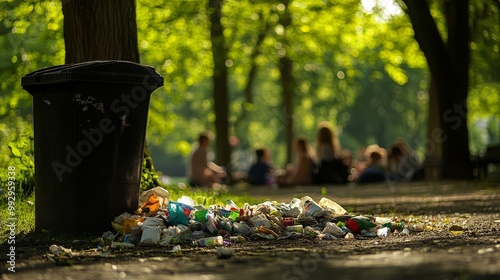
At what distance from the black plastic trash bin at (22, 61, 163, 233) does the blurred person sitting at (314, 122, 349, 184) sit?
1461cm

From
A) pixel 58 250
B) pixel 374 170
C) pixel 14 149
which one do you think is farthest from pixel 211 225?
pixel 374 170

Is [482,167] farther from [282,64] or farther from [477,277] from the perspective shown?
[477,277]

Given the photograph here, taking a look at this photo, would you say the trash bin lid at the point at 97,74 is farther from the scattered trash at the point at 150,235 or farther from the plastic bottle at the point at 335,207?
the plastic bottle at the point at 335,207

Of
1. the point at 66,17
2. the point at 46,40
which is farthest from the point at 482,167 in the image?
the point at 66,17

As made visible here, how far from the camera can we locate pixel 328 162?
960 inches

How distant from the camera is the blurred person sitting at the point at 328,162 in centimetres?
2439

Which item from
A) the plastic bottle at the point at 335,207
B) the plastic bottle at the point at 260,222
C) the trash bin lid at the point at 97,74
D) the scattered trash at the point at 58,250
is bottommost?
the scattered trash at the point at 58,250

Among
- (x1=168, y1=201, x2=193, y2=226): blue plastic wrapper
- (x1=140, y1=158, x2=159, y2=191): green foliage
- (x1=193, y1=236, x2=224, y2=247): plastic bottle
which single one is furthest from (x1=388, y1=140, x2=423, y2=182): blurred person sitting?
(x1=193, y1=236, x2=224, y2=247): plastic bottle

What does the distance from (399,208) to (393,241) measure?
4.93 meters

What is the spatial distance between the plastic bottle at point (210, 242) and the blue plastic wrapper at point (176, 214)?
737 mm

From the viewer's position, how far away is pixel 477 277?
624cm

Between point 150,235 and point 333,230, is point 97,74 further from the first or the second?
point 333,230

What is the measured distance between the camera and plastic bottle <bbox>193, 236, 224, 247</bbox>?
30.3ft

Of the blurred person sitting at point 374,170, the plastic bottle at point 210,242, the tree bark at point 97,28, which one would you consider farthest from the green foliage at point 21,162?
the blurred person sitting at point 374,170
